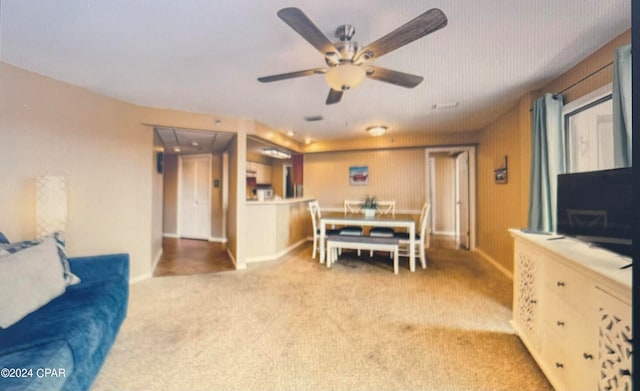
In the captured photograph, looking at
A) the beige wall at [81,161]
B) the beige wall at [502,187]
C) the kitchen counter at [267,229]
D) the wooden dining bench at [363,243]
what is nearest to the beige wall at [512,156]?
the beige wall at [502,187]

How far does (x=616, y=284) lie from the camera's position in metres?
0.99

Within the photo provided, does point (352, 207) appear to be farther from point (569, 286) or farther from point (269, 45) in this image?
point (569, 286)

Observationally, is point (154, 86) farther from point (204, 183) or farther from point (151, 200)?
point (204, 183)

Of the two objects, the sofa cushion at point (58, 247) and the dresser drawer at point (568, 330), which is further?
the sofa cushion at point (58, 247)

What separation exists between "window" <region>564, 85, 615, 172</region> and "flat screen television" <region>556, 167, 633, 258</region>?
87 cm

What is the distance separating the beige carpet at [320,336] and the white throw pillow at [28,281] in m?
0.62

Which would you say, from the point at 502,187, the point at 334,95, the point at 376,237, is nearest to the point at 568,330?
the point at 334,95

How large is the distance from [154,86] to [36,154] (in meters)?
1.30

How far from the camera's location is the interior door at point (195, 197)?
6.04m

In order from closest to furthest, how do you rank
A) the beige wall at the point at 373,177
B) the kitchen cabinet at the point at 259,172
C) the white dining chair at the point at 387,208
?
the white dining chair at the point at 387,208 → the beige wall at the point at 373,177 → the kitchen cabinet at the point at 259,172

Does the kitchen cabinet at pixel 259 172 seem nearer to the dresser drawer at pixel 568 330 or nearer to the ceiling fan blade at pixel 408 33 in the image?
the ceiling fan blade at pixel 408 33

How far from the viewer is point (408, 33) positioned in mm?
1379

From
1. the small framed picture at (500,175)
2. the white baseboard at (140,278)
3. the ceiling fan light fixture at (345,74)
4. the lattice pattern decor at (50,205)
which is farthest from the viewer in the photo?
the small framed picture at (500,175)

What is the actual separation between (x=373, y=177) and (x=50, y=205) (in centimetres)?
519
